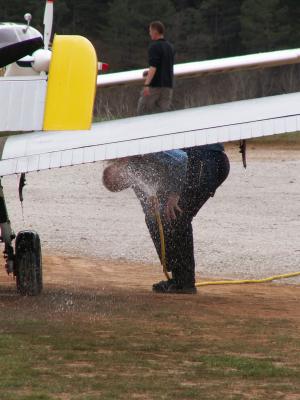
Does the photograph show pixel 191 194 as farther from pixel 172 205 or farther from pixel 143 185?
pixel 143 185

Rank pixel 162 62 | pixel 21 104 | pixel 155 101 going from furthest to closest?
pixel 155 101
pixel 162 62
pixel 21 104

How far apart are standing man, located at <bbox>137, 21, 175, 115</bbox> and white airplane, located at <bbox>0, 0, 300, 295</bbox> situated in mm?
5033

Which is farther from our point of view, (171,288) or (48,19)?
(48,19)

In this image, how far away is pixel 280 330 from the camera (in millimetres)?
9227

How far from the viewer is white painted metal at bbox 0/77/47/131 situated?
9641mm

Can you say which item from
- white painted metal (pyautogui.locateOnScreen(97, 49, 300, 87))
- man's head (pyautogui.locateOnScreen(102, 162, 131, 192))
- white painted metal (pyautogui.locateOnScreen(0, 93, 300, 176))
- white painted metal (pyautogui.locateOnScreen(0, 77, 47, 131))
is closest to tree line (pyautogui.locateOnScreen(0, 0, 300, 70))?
white painted metal (pyautogui.locateOnScreen(97, 49, 300, 87))

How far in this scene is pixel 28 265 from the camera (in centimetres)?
1079

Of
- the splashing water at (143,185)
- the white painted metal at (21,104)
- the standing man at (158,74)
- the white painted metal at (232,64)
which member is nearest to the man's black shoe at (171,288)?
the splashing water at (143,185)

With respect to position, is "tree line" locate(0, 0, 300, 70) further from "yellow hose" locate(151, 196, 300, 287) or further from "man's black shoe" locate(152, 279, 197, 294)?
"man's black shoe" locate(152, 279, 197, 294)

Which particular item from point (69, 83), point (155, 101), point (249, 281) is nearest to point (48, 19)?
point (249, 281)

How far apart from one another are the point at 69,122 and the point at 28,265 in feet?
5.67

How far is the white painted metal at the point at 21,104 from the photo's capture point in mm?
9641

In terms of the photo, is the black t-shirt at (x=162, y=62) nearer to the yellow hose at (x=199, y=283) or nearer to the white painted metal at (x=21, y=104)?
the yellow hose at (x=199, y=283)

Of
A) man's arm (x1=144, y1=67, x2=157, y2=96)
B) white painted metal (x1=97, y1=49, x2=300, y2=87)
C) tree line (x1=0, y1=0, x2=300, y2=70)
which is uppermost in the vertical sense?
tree line (x1=0, y1=0, x2=300, y2=70)
